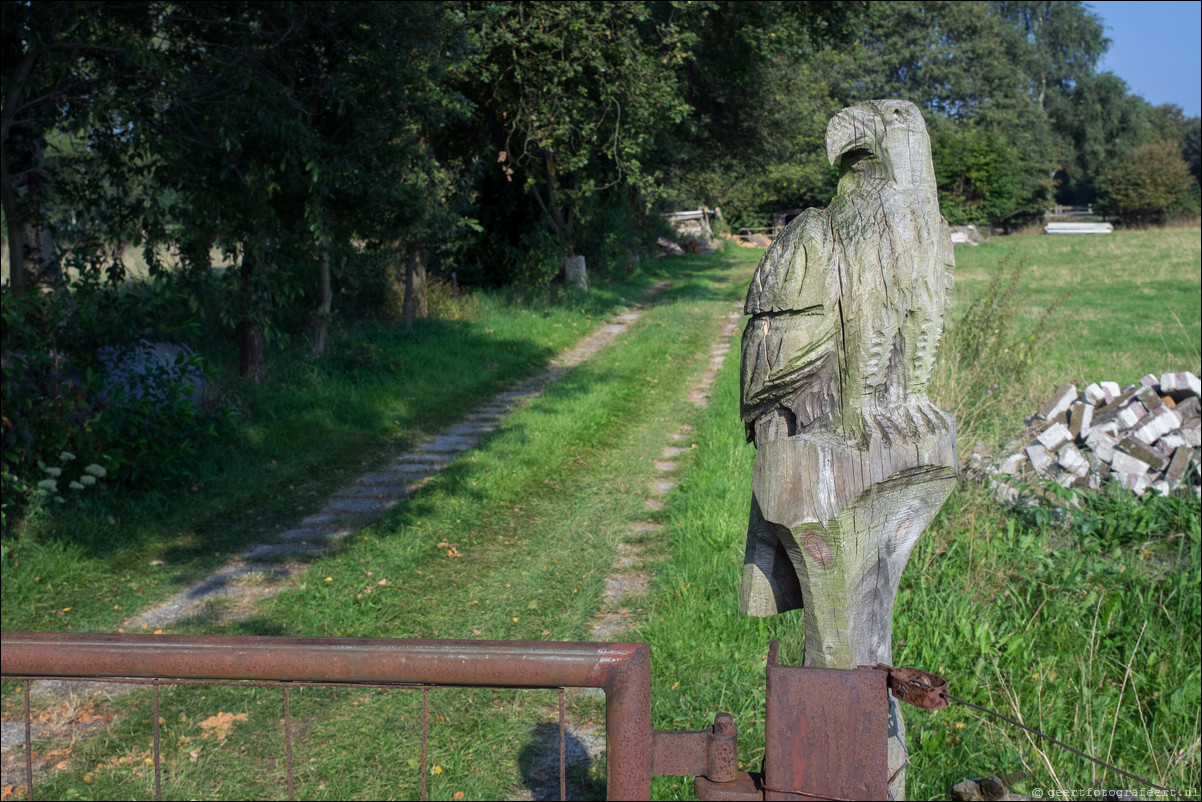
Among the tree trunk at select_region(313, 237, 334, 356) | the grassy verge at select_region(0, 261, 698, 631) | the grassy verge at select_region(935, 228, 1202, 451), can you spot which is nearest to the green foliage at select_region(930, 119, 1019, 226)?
the grassy verge at select_region(935, 228, 1202, 451)

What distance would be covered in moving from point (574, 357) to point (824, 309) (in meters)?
11.8

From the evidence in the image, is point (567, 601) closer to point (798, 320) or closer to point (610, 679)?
point (798, 320)

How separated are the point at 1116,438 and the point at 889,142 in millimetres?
6556

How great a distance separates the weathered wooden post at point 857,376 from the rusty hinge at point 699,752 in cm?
54

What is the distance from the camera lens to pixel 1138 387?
8719mm

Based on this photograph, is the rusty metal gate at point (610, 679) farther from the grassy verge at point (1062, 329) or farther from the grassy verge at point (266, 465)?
the grassy verge at point (1062, 329)

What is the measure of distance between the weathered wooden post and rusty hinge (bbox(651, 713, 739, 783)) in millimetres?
537

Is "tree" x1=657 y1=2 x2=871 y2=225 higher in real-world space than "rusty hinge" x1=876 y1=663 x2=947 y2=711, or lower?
higher

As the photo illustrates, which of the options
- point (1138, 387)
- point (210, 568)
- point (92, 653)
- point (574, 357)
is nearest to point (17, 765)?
point (210, 568)

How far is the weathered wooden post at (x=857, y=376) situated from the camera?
1981mm

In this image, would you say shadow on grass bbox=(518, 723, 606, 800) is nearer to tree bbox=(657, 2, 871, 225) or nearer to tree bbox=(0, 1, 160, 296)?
tree bbox=(0, 1, 160, 296)

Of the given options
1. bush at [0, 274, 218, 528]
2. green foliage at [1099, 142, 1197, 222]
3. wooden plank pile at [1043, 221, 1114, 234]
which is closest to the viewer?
bush at [0, 274, 218, 528]

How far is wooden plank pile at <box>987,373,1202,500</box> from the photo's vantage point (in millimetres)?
6871

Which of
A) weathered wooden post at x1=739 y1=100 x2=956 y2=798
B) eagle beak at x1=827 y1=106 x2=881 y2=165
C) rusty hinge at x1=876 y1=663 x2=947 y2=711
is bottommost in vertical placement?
rusty hinge at x1=876 y1=663 x2=947 y2=711
